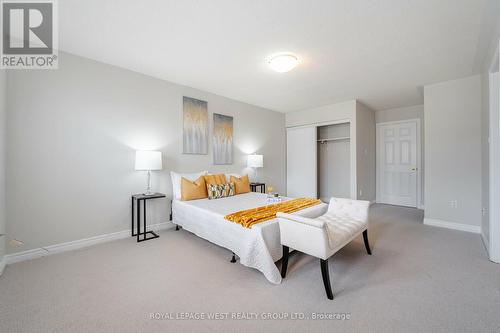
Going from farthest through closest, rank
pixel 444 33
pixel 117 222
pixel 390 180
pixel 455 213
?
pixel 390 180 → pixel 455 213 → pixel 117 222 → pixel 444 33

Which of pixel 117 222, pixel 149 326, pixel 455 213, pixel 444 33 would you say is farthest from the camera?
pixel 455 213

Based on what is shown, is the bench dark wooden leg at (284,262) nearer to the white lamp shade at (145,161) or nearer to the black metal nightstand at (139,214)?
the black metal nightstand at (139,214)

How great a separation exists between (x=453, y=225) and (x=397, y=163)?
216 centimetres

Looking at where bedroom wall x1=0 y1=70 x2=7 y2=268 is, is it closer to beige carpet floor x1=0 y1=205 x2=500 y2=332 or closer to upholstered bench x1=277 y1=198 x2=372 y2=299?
beige carpet floor x1=0 y1=205 x2=500 y2=332

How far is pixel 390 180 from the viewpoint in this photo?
548cm

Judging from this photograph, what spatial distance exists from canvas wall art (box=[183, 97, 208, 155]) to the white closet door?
265 cm

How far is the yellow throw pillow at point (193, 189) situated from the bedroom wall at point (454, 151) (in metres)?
3.96

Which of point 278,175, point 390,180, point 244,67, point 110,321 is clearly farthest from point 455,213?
point 110,321

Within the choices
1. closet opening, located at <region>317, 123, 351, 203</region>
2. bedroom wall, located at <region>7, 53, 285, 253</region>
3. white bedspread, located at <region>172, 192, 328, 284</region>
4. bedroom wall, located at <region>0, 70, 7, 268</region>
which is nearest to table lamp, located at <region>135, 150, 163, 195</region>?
bedroom wall, located at <region>7, 53, 285, 253</region>

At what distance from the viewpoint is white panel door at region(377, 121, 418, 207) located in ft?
16.8

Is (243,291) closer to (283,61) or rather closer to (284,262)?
(284,262)

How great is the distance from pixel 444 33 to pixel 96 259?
15.2 ft

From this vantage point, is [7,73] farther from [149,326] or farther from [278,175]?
[278,175]

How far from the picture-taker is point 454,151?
3521 mm
